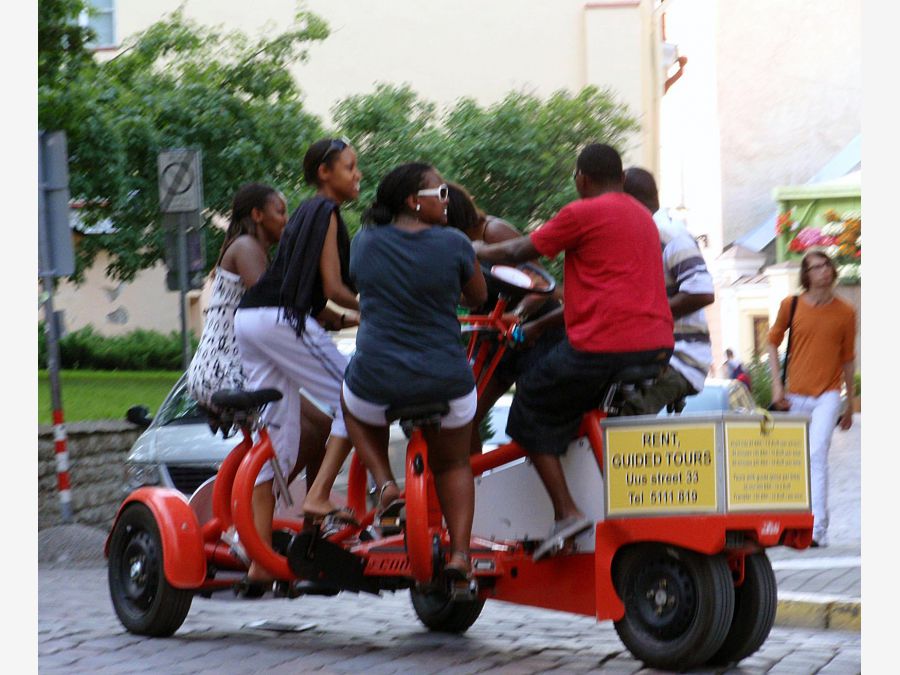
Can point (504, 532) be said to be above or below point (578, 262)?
below

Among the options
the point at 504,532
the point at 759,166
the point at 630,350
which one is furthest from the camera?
the point at 759,166

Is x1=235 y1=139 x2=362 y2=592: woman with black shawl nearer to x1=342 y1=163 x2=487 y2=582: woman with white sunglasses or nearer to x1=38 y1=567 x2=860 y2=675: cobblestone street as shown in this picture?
x1=342 y1=163 x2=487 y2=582: woman with white sunglasses

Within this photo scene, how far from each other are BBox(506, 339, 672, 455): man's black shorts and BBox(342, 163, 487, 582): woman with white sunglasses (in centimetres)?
22

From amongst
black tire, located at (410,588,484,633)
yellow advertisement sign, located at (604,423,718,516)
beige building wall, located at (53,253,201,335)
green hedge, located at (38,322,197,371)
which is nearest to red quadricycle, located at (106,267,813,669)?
yellow advertisement sign, located at (604,423,718,516)

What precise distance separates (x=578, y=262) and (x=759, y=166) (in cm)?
3900

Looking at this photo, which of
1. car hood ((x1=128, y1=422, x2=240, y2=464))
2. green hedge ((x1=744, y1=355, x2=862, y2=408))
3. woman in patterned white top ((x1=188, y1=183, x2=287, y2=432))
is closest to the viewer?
woman in patterned white top ((x1=188, y1=183, x2=287, y2=432))

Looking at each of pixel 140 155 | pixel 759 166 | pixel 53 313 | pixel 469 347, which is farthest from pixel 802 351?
pixel 759 166

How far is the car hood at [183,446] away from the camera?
10555 millimetres

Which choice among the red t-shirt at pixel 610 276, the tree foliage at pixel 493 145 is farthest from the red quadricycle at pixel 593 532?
the tree foliage at pixel 493 145

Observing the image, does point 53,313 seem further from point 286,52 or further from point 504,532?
point 286,52

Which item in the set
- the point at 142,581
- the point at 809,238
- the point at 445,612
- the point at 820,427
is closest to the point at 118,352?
the point at 809,238

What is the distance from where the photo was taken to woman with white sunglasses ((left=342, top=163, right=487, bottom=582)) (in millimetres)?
6730

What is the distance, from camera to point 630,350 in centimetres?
666

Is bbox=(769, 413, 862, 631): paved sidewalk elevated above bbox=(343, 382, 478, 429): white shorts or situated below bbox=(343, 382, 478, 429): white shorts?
below
